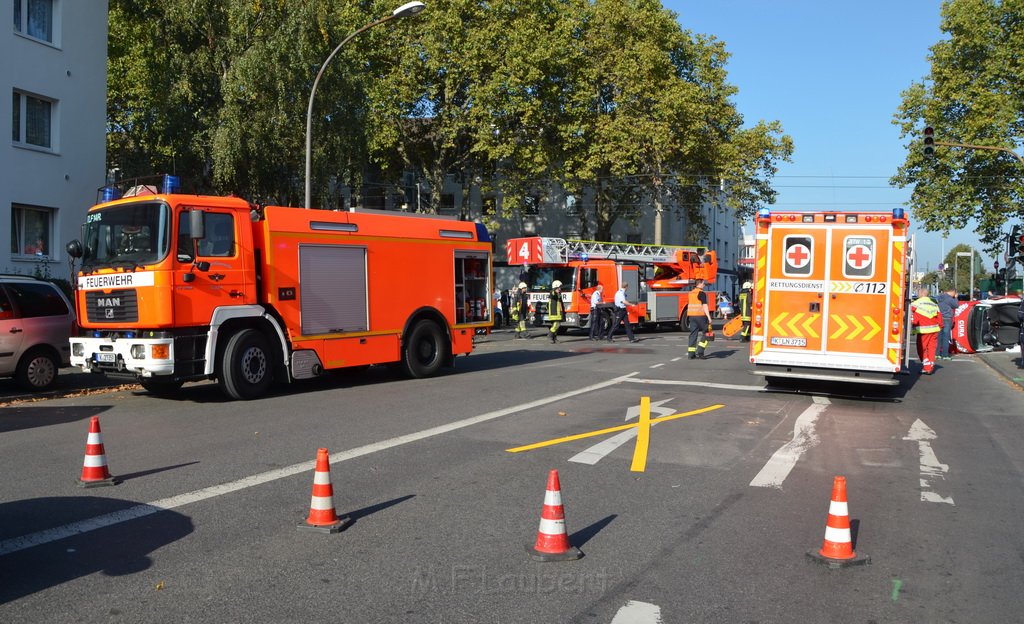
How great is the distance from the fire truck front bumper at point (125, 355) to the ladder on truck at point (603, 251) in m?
18.7

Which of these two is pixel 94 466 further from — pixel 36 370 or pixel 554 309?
pixel 554 309

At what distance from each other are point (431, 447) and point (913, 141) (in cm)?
3452

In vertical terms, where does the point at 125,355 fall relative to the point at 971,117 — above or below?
below

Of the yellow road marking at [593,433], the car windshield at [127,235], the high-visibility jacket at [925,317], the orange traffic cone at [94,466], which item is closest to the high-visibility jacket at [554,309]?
the high-visibility jacket at [925,317]

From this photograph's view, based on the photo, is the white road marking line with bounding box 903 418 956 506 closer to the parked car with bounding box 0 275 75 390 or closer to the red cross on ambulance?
the red cross on ambulance

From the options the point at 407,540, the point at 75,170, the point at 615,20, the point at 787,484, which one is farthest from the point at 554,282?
the point at 407,540

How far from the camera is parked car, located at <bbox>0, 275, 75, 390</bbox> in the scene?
1222 centimetres

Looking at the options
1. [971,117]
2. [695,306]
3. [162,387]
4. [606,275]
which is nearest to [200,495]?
[162,387]

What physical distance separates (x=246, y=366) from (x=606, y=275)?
19.3 meters

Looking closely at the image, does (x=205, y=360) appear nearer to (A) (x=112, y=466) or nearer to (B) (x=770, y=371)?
(A) (x=112, y=466)

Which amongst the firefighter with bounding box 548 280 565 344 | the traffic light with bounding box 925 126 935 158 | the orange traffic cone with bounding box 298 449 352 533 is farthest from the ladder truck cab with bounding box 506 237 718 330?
the orange traffic cone with bounding box 298 449 352 533

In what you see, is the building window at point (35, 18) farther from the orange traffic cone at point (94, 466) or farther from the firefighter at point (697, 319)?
the orange traffic cone at point (94, 466)

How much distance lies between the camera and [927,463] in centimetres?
805

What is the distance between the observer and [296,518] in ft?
19.1
